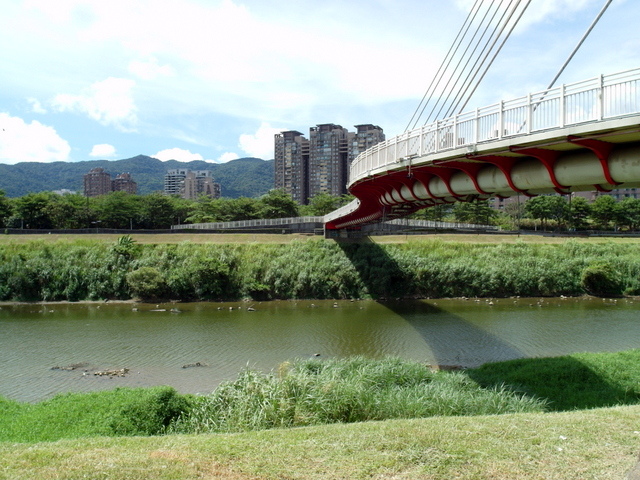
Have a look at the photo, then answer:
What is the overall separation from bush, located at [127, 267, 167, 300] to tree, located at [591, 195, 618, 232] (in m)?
49.9

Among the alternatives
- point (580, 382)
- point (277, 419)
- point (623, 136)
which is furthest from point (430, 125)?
point (277, 419)

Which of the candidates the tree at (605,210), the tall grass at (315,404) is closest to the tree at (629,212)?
the tree at (605,210)

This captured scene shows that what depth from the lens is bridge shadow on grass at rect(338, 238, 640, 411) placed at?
1270 centimetres

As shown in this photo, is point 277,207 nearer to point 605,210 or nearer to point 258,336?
point 605,210

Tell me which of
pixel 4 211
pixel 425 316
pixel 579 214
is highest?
pixel 4 211

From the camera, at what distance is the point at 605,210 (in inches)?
2197

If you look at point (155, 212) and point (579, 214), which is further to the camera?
point (579, 214)

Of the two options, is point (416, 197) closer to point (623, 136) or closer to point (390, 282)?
point (623, 136)

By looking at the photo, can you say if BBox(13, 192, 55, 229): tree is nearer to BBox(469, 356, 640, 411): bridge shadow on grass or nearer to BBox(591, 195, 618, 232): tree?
BBox(469, 356, 640, 411): bridge shadow on grass

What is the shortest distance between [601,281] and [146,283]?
31.0 metres

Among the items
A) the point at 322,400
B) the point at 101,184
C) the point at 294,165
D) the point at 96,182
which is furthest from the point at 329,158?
the point at 322,400

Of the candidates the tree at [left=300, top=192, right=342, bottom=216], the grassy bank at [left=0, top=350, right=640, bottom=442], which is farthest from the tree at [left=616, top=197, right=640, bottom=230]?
the grassy bank at [left=0, top=350, right=640, bottom=442]

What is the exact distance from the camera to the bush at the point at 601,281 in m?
33.0

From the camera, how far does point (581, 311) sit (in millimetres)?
27672
